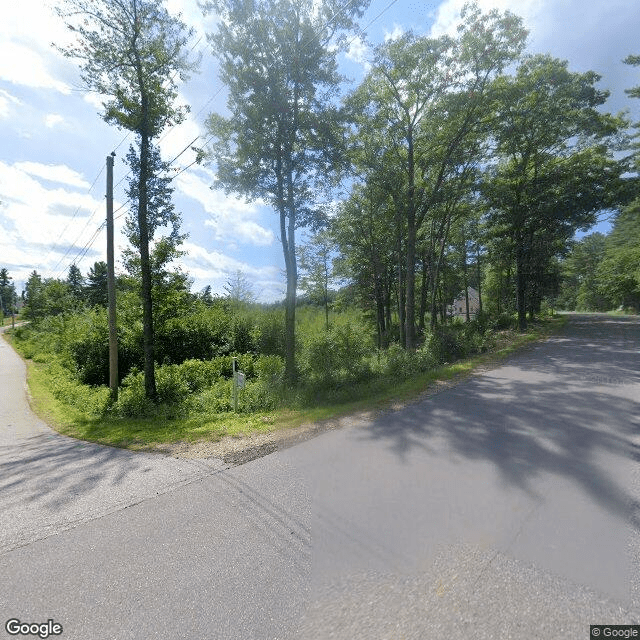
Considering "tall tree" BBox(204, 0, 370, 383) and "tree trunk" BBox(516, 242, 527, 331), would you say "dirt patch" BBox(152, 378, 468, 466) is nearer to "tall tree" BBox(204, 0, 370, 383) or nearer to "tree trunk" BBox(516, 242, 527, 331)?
"tall tree" BBox(204, 0, 370, 383)

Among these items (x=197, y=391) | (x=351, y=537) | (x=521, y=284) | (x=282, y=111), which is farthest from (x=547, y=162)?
(x=351, y=537)

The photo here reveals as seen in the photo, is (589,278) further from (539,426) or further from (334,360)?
(539,426)

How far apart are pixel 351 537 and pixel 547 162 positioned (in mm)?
23829

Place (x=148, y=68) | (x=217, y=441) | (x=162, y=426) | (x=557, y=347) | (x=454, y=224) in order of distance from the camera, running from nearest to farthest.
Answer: (x=217, y=441) → (x=162, y=426) → (x=148, y=68) → (x=557, y=347) → (x=454, y=224)

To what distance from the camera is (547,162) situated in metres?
20.1

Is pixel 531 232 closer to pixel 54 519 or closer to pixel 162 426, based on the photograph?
pixel 162 426

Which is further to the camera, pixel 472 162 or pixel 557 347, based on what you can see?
pixel 472 162

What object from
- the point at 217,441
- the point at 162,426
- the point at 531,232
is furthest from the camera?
the point at 531,232

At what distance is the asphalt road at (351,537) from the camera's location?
2.12 m

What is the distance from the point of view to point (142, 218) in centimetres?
1096

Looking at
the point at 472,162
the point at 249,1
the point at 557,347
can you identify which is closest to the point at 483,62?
the point at 472,162

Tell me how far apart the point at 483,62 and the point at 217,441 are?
16.4 metres

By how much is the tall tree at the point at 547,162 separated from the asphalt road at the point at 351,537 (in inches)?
650

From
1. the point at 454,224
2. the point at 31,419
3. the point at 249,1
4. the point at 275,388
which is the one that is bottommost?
the point at 31,419
